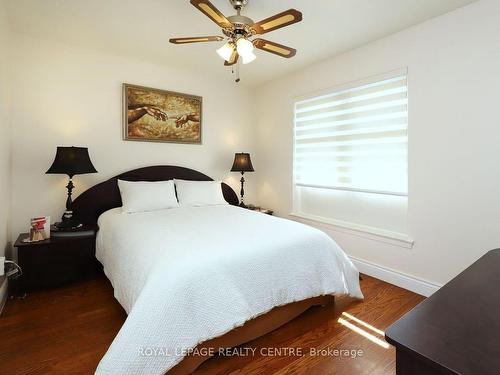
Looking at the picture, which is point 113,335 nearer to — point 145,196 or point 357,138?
point 145,196

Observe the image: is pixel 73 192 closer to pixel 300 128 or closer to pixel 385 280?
pixel 300 128

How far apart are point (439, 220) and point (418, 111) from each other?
1004mm

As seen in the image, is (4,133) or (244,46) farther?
(4,133)

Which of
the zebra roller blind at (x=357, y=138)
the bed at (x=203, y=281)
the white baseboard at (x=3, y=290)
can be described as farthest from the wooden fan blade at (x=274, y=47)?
the white baseboard at (x=3, y=290)

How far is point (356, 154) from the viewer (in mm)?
2998

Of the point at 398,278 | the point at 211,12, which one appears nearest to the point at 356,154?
the point at 398,278

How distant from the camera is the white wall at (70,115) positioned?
2.72 meters

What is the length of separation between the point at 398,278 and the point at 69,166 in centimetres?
341

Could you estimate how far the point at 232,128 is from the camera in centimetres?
418

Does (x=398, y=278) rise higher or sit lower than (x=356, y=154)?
lower

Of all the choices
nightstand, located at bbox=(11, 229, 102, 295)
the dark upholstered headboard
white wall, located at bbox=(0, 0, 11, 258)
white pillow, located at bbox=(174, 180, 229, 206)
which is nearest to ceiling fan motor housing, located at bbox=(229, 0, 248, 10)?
white wall, located at bbox=(0, 0, 11, 258)

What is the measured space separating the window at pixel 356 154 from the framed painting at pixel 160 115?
58.0 inches

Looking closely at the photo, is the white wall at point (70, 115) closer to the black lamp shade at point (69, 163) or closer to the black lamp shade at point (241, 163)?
the black lamp shade at point (69, 163)

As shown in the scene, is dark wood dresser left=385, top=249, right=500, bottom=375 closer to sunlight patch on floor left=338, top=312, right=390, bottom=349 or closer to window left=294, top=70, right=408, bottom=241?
sunlight patch on floor left=338, top=312, right=390, bottom=349
